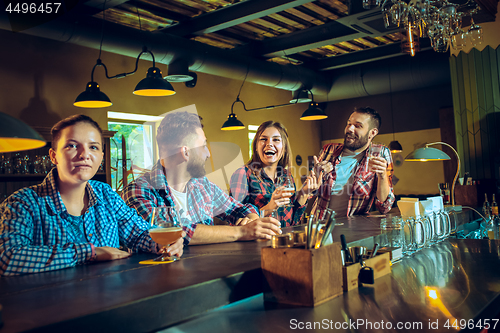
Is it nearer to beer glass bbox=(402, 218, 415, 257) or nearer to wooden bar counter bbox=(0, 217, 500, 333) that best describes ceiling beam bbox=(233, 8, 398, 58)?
beer glass bbox=(402, 218, 415, 257)

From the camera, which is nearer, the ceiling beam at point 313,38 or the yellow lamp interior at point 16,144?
the yellow lamp interior at point 16,144

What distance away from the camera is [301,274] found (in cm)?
114

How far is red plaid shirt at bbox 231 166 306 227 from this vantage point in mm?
2785

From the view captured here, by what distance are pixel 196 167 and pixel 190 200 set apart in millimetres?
187

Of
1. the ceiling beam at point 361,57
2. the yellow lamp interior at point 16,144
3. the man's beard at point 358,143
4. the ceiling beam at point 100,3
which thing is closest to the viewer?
the yellow lamp interior at point 16,144

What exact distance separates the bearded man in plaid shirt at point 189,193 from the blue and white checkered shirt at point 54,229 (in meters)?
0.12

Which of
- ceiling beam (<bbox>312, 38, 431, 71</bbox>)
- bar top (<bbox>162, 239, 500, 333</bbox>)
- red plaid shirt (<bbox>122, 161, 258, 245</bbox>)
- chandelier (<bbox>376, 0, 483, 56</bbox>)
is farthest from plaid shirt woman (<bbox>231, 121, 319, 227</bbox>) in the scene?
ceiling beam (<bbox>312, 38, 431, 71</bbox>)

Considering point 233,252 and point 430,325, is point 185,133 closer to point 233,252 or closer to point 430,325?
point 233,252

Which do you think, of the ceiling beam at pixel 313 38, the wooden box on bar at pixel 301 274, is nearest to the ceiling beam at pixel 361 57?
the ceiling beam at pixel 313 38

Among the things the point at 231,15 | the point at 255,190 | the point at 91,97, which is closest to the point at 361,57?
the point at 231,15

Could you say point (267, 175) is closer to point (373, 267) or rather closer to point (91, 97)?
point (373, 267)

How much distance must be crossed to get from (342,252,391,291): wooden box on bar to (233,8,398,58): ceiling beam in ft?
12.7

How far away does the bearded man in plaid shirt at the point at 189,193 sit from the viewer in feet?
5.76

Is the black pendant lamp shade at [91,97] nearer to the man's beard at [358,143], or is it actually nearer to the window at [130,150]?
the window at [130,150]
